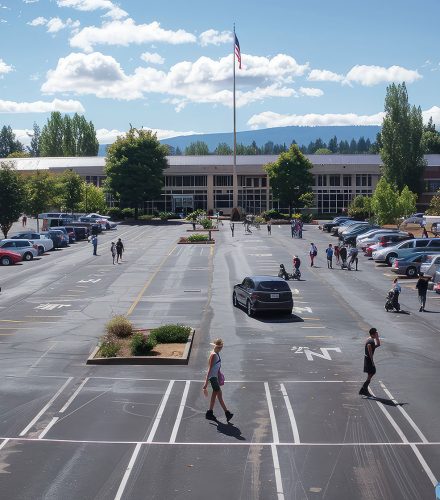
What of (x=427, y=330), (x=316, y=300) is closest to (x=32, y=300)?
(x=316, y=300)

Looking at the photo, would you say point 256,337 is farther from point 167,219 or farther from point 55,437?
point 167,219

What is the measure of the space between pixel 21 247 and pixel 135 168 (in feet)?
165

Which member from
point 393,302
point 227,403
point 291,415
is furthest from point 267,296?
point 291,415

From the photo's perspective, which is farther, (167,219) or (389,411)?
(167,219)

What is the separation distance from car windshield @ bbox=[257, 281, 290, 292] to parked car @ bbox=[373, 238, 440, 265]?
18731 mm

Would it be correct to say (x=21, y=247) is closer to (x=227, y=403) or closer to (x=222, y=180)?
(x=227, y=403)

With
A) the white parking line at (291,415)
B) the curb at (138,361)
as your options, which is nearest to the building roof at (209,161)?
the curb at (138,361)

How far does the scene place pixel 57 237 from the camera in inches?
2564

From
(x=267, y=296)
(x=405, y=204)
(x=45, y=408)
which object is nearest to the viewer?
(x=45, y=408)

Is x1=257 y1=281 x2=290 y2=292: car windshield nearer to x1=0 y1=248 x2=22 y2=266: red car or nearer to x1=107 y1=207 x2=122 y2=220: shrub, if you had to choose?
x1=0 y1=248 x2=22 y2=266: red car

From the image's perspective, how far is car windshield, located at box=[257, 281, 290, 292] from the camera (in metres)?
30.5

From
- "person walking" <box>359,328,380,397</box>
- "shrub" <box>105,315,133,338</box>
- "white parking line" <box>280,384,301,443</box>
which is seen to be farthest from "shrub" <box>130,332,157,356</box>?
"person walking" <box>359,328,380,397</box>

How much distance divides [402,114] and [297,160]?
14410 mm

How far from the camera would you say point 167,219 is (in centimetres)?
10450
